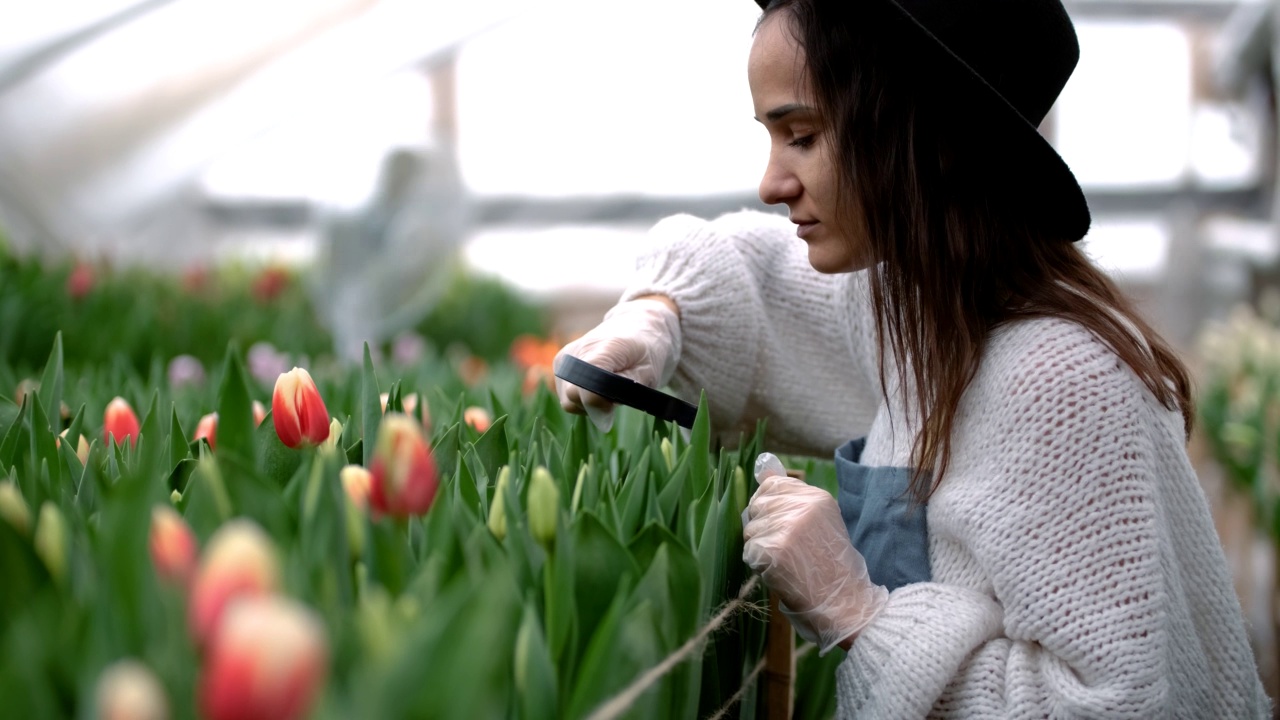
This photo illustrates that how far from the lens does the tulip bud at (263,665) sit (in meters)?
0.34

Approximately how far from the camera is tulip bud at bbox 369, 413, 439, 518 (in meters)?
0.59

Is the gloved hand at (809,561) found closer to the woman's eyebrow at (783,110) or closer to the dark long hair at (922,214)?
the dark long hair at (922,214)

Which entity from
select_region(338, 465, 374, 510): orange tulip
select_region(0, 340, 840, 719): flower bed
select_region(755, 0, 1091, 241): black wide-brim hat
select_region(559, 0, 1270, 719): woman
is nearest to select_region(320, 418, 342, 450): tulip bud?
select_region(0, 340, 840, 719): flower bed

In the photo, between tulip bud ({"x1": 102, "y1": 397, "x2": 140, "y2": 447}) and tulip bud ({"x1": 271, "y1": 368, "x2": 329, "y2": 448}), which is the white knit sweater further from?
tulip bud ({"x1": 102, "y1": 397, "x2": 140, "y2": 447})

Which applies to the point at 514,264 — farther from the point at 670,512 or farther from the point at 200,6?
the point at 670,512

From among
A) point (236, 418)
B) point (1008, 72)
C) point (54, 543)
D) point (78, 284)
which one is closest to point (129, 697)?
point (54, 543)

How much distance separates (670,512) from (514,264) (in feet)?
25.3

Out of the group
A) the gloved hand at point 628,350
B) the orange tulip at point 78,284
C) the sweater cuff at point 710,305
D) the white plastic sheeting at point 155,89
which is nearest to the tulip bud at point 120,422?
the gloved hand at point 628,350

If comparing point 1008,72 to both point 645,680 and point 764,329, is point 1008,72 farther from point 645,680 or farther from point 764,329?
point 645,680

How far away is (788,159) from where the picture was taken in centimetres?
98

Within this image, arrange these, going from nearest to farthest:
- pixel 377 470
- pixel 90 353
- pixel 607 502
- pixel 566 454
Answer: pixel 377 470 → pixel 607 502 → pixel 566 454 → pixel 90 353

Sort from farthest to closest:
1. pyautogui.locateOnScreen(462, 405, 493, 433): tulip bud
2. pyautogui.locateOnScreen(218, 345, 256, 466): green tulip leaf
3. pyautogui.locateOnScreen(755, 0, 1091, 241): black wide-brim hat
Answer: pyautogui.locateOnScreen(462, 405, 493, 433): tulip bud < pyautogui.locateOnScreen(755, 0, 1091, 241): black wide-brim hat < pyautogui.locateOnScreen(218, 345, 256, 466): green tulip leaf

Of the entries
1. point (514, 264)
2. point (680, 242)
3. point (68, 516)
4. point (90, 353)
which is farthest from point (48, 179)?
point (514, 264)

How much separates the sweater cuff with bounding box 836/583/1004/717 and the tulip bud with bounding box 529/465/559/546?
1.12 ft
